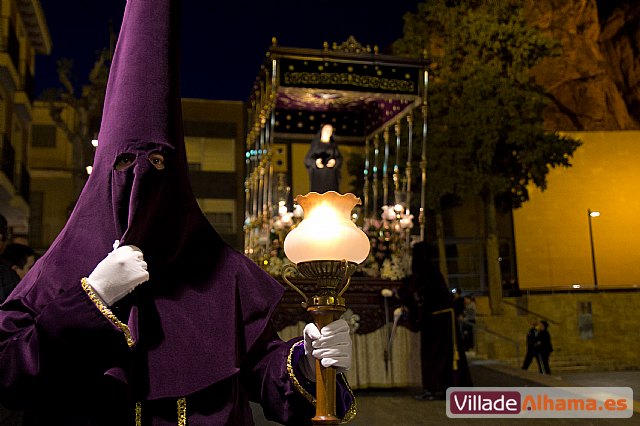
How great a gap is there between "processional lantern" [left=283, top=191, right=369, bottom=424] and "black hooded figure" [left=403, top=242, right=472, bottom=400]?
6.76 meters

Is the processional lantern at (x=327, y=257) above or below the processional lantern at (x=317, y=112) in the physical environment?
below

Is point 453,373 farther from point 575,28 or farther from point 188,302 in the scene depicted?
point 575,28

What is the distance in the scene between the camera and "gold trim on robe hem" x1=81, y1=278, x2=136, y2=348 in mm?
2078

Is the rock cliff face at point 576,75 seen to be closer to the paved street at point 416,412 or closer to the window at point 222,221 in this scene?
the window at point 222,221

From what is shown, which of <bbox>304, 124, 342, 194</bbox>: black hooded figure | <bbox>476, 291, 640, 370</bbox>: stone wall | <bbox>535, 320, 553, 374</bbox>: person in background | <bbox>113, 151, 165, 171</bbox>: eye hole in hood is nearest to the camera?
<bbox>113, 151, 165, 171</bbox>: eye hole in hood

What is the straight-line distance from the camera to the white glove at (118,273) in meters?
2.07

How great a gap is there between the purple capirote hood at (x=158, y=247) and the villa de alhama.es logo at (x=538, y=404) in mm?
5939

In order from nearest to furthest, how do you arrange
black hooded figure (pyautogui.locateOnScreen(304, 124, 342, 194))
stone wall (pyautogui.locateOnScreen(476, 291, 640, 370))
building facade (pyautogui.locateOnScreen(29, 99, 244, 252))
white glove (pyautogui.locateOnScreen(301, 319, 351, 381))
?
white glove (pyautogui.locateOnScreen(301, 319, 351, 381)) → black hooded figure (pyautogui.locateOnScreen(304, 124, 342, 194)) → stone wall (pyautogui.locateOnScreen(476, 291, 640, 370)) → building facade (pyautogui.locateOnScreen(29, 99, 244, 252))

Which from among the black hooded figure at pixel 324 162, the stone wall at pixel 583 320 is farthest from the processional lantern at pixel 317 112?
the stone wall at pixel 583 320

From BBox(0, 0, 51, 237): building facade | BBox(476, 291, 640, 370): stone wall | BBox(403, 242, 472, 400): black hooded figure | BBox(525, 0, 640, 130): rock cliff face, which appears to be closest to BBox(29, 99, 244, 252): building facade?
BBox(0, 0, 51, 237): building facade

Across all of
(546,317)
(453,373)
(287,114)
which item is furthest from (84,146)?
(546,317)

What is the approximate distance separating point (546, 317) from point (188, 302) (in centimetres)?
2130

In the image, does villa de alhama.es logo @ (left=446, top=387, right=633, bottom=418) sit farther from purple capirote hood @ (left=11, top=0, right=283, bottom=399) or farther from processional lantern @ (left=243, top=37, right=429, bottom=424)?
purple capirote hood @ (left=11, top=0, right=283, bottom=399)

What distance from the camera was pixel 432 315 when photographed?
9.23m
